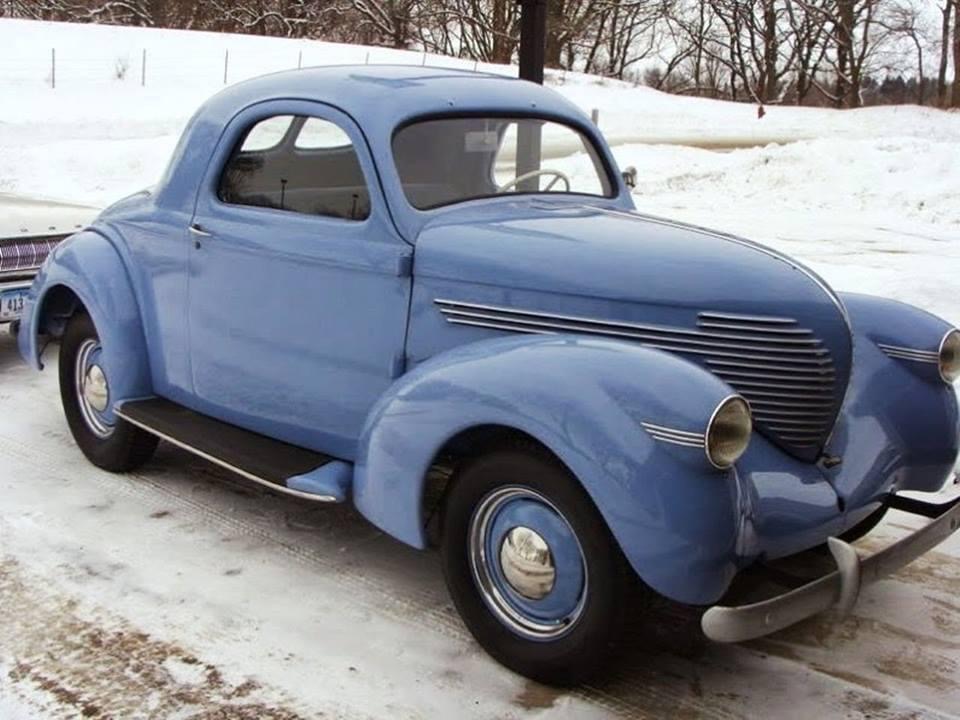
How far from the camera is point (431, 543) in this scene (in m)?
3.48

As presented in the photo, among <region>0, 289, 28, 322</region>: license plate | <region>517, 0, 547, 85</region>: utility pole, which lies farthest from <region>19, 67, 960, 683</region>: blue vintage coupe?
<region>517, 0, 547, 85</region>: utility pole

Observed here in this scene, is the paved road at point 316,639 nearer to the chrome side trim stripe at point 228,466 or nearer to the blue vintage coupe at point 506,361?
the blue vintage coupe at point 506,361

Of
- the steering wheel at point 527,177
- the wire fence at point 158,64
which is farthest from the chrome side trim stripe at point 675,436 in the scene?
the wire fence at point 158,64

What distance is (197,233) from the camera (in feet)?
14.3

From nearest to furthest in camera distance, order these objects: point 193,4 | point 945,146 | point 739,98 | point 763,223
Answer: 1. point 763,223
2. point 945,146
3. point 193,4
4. point 739,98

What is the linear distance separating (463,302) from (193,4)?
40.7m

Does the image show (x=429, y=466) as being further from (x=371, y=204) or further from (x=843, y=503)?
(x=843, y=503)

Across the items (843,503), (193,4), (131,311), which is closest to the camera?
(843,503)

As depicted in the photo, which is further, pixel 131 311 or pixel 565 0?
pixel 565 0

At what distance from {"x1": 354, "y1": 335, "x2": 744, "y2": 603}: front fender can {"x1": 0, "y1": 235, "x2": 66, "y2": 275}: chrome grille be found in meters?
3.88

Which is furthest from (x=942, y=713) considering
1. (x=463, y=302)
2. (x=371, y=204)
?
(x=371, y=204)

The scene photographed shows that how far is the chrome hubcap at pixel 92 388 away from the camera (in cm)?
485

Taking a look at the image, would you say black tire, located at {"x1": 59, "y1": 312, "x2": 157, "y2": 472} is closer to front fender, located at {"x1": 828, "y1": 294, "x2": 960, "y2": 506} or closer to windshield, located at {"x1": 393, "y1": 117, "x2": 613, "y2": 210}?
windshield, located at {"x1": 393, "y1": 117, "x2": 613, "y2": 210}

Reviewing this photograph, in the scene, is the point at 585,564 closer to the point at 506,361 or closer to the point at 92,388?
the point at 506,361
